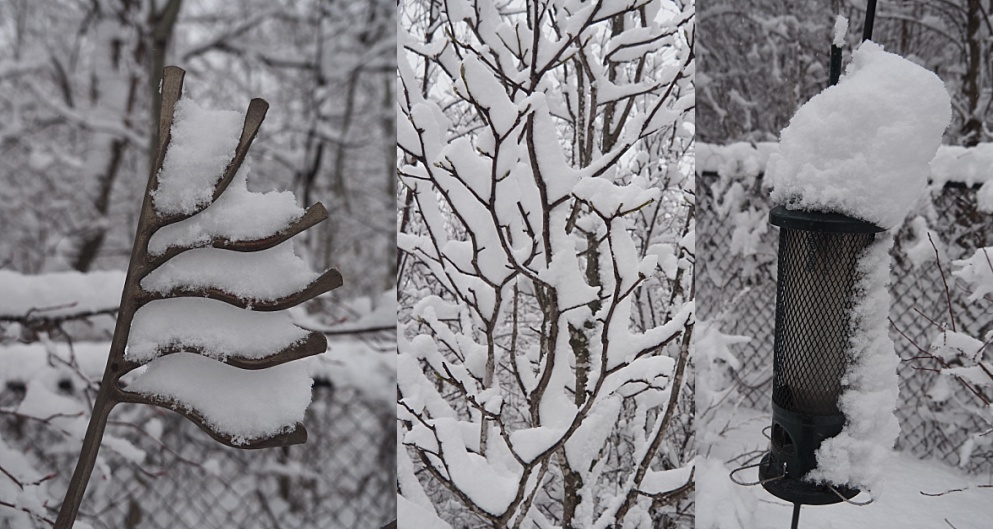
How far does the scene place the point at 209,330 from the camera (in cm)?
57

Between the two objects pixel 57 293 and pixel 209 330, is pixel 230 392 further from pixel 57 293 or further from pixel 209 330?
pixel 57 293

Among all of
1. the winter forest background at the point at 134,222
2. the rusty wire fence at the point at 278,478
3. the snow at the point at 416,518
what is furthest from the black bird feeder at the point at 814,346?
the rusty wire fence at the point at 278,478

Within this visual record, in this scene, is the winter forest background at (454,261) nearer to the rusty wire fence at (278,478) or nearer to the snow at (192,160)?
the rusty wire fence at (278,478)

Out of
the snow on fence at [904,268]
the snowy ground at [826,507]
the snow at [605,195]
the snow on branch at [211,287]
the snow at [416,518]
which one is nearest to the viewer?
the snow on branch at [211,287]

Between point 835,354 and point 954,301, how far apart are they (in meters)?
1.11

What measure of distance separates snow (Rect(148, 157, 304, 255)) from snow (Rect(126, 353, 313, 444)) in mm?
102

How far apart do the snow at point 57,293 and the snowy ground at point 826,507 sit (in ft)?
3.37

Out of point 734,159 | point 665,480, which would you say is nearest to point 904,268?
point 734,159

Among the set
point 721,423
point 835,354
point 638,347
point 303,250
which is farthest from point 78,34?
point 721,423

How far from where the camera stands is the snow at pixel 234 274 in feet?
1.86

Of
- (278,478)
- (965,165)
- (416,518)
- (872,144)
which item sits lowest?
(278,478)

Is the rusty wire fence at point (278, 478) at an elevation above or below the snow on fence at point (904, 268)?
below

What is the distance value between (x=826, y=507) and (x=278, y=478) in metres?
1.23

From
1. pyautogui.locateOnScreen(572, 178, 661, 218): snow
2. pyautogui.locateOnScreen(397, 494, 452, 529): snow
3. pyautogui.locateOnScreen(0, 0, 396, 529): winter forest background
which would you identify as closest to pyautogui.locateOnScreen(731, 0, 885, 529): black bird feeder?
pyautogui.locateOnScreen(572, 178, 661, 218): snow
